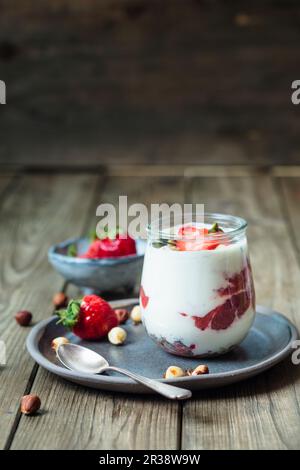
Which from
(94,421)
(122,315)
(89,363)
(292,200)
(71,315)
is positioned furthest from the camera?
(292,200)

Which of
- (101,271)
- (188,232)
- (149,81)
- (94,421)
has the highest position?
(149,81)

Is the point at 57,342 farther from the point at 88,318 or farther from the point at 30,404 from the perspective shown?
the point at 30,404

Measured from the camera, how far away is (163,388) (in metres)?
1.14

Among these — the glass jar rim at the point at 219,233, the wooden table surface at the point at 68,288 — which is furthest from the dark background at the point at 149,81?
the glass jar rim at the point at 219,233

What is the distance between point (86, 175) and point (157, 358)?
198 cm

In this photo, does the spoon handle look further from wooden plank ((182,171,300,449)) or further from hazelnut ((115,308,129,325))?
hazelnut ((115,308,129,325))

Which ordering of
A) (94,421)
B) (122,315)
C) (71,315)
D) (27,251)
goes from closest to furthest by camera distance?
(94,421), (71,315), (122,315), (27,251)

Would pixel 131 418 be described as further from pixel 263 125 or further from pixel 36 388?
pixel 263 125

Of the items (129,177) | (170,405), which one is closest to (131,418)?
(170,405)

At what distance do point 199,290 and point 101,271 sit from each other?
1.51 ft

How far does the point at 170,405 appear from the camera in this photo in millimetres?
1176

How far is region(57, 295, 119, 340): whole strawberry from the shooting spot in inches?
53.9

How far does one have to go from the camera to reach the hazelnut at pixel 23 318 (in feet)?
5.08

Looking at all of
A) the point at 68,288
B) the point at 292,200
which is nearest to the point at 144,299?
the point at 68,288
